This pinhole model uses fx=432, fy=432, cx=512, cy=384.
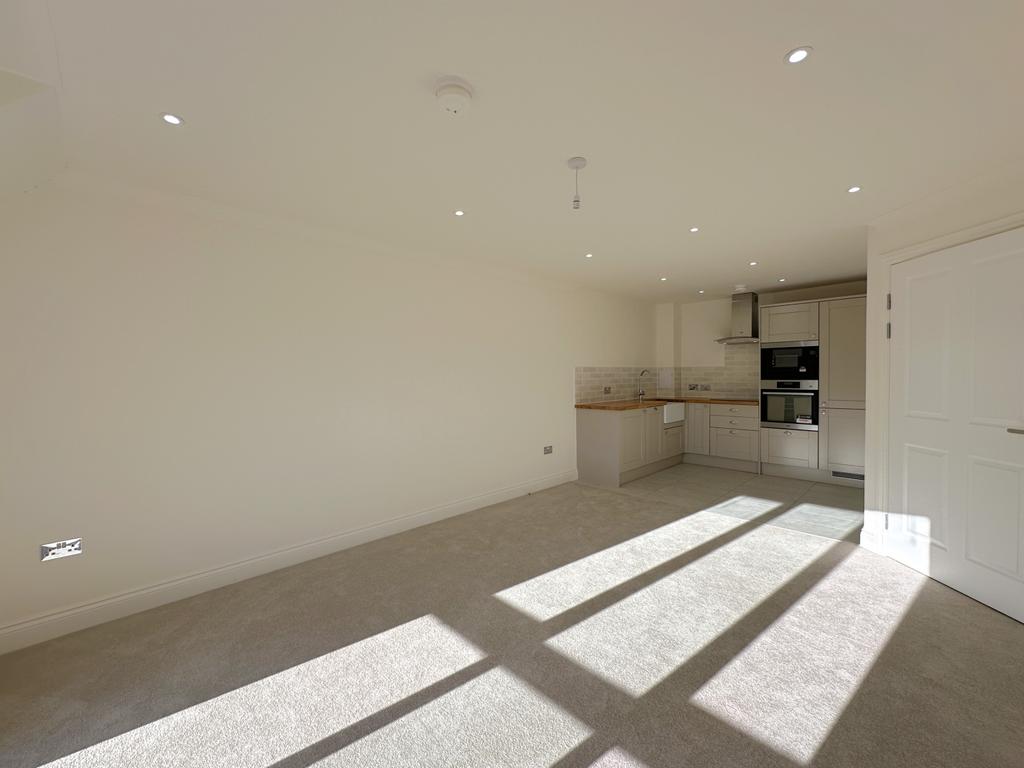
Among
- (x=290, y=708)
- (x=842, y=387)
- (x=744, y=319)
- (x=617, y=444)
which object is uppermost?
(x=744, y=319)

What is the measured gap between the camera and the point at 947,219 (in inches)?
107

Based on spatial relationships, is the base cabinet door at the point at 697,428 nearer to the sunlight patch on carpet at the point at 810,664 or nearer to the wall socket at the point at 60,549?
the sunlight patch on carpet at the point at 810,664

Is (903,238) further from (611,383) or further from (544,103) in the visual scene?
(611,383)

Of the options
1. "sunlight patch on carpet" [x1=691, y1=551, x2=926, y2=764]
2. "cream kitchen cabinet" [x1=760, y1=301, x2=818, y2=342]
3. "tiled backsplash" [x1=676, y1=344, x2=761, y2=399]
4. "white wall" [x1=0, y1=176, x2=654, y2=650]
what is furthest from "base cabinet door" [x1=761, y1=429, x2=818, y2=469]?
"white wall" [x1=0, y1=176, x2=654, y2=650]

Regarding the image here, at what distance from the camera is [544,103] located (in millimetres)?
1778

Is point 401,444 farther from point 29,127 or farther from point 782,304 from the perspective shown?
point 782,304

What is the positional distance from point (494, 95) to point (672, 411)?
5215 millimetres

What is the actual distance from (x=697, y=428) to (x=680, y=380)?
0.94m

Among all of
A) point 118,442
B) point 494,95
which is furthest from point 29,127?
point 494,95

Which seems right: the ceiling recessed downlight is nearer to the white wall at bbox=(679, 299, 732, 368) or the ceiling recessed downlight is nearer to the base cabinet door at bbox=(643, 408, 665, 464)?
the base cabinet door at bbox=(643, 408, 665, 464)

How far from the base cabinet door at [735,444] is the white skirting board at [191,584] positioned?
3.89 meters

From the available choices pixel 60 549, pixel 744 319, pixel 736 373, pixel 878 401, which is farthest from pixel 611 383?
pixel 60 549

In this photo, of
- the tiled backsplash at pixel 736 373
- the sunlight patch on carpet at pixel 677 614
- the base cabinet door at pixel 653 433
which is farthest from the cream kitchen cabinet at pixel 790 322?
the sunlight patch on carpet at pixel 677 614

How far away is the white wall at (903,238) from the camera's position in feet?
8.02
